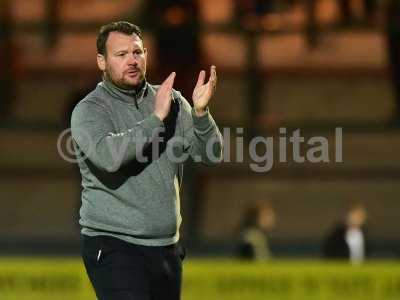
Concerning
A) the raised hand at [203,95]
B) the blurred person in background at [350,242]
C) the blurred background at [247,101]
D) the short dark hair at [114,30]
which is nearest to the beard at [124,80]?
the short dark hair at [114,30]

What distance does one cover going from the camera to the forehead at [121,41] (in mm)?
5645

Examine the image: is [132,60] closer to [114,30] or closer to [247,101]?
[114,30]

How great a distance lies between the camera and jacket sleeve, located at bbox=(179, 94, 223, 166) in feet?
18.8

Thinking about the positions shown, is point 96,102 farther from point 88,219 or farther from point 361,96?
point 361,96

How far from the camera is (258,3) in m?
18.2

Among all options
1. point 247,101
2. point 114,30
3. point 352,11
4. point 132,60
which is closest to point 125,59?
point 132,60

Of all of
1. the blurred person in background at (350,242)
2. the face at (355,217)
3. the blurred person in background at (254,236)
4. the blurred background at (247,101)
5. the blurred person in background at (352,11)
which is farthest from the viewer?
the blurred person in background at (352,11)

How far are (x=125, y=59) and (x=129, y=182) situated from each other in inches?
21.4

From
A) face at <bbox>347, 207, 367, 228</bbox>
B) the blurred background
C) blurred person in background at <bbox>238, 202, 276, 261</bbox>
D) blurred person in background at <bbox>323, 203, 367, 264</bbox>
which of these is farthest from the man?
the blurred background

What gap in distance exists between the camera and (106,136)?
5523 millimetres

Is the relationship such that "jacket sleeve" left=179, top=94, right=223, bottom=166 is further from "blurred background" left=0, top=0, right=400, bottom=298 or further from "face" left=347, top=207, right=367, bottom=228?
"blurred background" left=0, top=0, right=400, bottom=298

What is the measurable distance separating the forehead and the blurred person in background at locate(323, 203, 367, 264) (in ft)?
30.1

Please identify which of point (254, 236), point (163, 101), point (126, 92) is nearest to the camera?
point (163, 101)

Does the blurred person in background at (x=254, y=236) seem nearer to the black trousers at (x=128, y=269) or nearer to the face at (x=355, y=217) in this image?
the face at (x=355, y=217)
